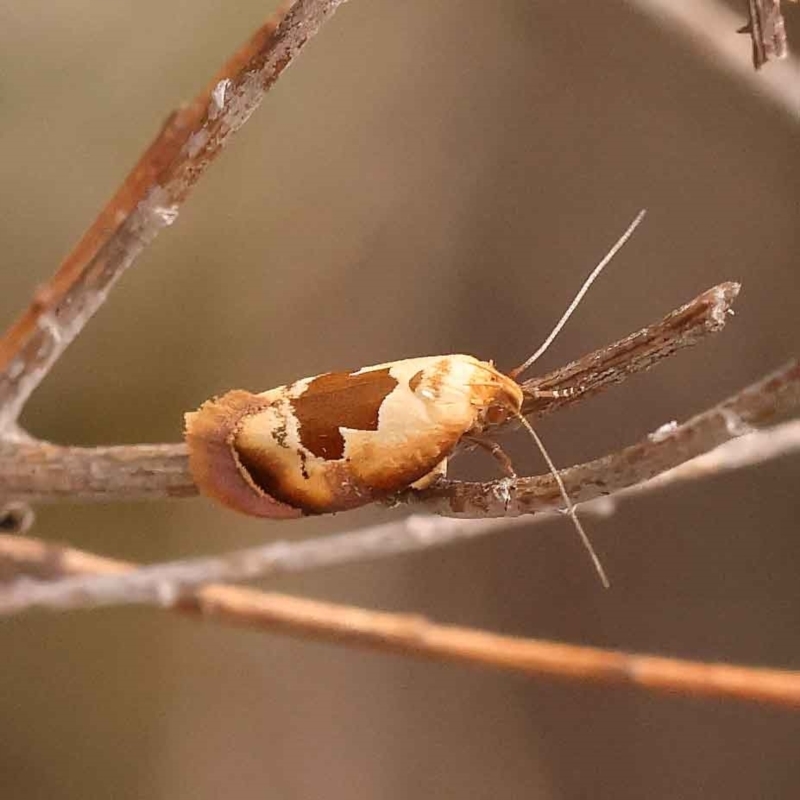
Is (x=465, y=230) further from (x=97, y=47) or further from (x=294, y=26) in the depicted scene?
(x=294, y=26)

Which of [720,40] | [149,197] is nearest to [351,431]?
[149,197]

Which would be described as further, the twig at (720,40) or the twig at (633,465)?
the twig at (720,40)

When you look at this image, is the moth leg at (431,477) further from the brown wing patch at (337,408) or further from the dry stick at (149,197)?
the dry stick at (149,197)

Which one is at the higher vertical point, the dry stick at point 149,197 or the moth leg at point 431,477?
the dry stick at point 149,197

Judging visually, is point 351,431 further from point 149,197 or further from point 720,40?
point 720,40

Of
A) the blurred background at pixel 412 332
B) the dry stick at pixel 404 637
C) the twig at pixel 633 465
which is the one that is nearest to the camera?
the twig at pixel 633 465

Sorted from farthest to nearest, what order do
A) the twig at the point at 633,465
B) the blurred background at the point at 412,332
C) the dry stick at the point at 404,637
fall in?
1. the blurred background at the point at 412,332
2. the dry stick at the point at 404,637
3. the twig at the point at 633,465

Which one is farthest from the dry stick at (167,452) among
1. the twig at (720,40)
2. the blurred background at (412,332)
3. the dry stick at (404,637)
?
the blurred background at (412,332)

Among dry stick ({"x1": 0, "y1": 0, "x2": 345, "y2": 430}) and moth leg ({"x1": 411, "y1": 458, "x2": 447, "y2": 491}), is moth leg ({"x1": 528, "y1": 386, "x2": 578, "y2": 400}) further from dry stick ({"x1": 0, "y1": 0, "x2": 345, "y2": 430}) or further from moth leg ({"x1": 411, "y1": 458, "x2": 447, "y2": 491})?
dry stick ({"x1": 0, "y1": 0, "x2": 345, "y2": 430})
